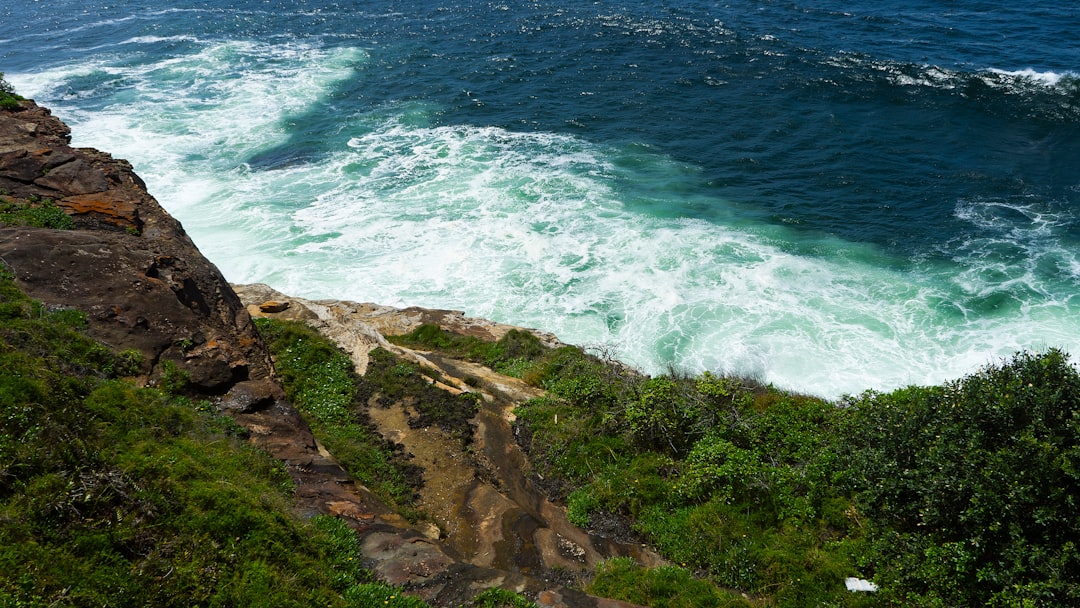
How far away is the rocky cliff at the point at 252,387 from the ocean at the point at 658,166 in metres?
8.79

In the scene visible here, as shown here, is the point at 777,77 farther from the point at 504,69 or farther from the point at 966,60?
the point at 504,69

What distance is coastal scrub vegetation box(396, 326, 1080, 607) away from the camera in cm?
895

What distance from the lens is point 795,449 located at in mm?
12477

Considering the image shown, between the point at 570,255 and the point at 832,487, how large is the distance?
50.1ft

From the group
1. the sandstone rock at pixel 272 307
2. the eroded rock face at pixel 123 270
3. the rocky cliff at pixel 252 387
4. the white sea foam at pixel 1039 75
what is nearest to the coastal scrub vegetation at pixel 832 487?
the rocky cliff at pixel 252 387

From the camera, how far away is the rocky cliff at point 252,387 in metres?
9.34

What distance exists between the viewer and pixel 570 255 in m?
25.1

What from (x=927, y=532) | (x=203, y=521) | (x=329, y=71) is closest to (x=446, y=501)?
(x=203, y=521)

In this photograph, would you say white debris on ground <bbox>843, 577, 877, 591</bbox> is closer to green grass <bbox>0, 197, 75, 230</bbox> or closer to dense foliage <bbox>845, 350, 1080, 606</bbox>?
dense foliage <bbox>845, 350, 1080, 606</bbox>

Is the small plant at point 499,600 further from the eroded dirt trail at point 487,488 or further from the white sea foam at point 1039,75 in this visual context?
the white sea foam at point 1039,75

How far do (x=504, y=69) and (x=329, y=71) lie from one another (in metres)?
11.7

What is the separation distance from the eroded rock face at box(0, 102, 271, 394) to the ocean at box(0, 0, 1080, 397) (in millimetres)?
9031

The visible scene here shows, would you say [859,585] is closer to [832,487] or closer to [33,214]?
[832,487]

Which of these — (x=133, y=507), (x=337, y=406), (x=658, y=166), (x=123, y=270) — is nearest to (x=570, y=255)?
(x=658, y=166)
